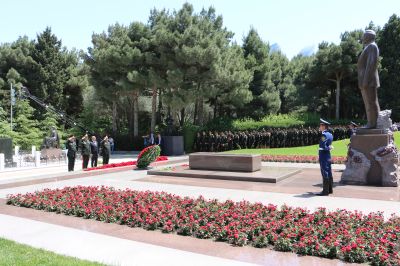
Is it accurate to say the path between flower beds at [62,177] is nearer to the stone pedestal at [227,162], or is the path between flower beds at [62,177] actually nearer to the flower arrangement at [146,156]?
the flower arrangement at [146,156]

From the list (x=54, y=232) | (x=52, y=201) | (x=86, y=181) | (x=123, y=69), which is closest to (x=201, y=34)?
(x=123, y=69)

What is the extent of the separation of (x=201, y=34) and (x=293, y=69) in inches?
1012

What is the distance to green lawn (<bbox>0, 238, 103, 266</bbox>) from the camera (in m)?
4.64

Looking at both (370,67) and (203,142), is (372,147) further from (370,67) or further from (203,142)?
(203,142)

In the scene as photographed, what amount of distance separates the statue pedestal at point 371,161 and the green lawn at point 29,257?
27.3 feet

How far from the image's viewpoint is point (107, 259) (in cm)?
485

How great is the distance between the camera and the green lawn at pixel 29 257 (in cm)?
464

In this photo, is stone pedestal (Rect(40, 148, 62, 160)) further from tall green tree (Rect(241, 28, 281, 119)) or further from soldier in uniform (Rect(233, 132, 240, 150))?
tall green tree (Rect(241, 28, 281, 119))

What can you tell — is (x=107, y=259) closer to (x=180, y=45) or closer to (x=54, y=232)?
(x=54, y=232)

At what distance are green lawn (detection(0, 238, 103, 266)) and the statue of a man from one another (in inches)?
358

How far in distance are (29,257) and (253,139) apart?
22.0 m

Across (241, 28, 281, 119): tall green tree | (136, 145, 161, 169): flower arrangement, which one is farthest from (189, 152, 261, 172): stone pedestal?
(241, 28, 281, 119): tall green tree

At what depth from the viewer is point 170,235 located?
19.9ft

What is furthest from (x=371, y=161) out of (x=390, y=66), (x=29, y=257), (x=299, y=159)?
(x=390, y=66)
